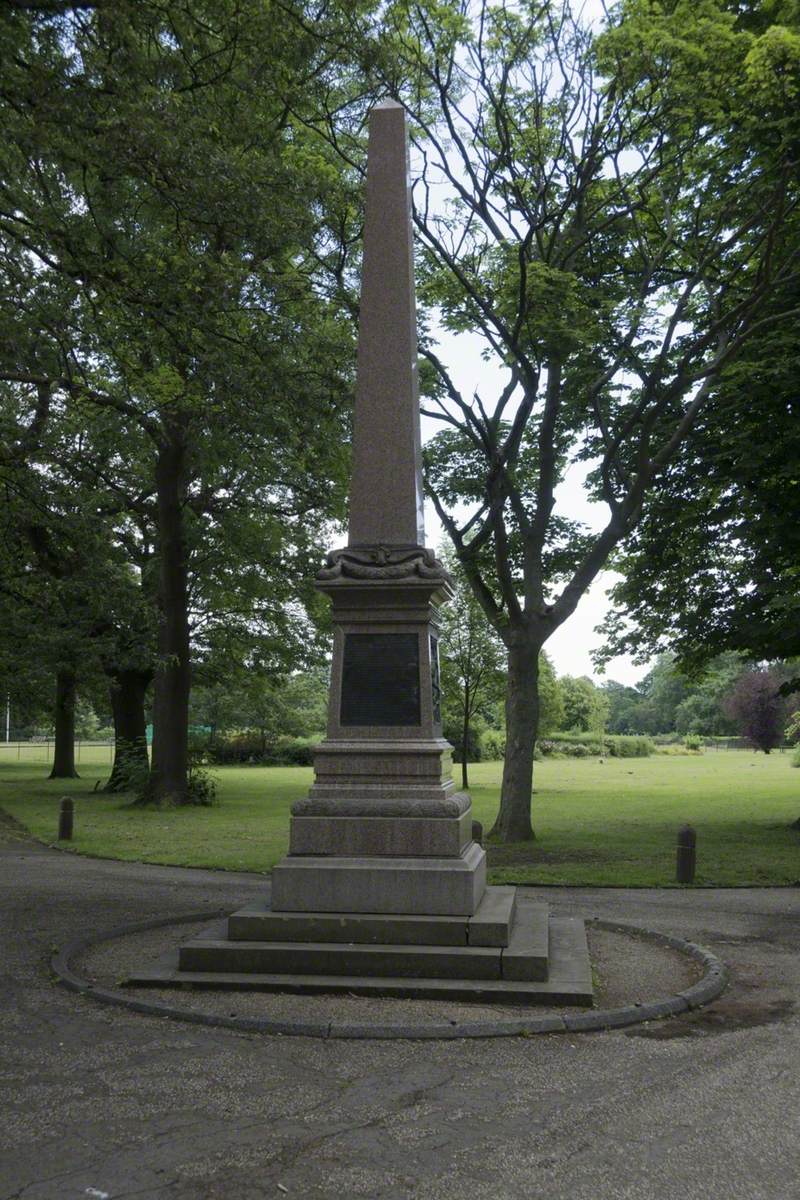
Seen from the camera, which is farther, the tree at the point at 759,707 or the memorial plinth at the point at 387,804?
the tree at the point at 759,707

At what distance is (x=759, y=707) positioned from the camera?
70.2 metres

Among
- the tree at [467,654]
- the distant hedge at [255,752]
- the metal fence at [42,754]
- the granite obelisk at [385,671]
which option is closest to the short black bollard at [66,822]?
the granite obelisk at [385,671]

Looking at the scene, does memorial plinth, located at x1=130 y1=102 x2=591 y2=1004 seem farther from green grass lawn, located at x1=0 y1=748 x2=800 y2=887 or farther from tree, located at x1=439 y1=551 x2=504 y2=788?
tree, located at x1=439 y1=551 x2=504 y2=788

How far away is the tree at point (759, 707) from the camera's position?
6884 centimetres

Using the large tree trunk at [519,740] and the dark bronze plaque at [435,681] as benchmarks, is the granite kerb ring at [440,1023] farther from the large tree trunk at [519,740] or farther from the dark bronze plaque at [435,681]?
the large tree trunk at [519,740]

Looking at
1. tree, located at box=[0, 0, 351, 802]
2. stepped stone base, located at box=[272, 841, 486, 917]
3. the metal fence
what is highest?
tree, located at box=[0, 0, 351, 802]

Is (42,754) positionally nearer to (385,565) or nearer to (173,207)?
(173,207)

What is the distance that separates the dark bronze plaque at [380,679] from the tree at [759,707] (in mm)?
62075

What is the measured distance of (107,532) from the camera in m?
19.8

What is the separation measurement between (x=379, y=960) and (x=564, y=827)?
48.2 ft

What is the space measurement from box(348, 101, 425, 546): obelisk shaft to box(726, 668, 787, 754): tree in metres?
61.8

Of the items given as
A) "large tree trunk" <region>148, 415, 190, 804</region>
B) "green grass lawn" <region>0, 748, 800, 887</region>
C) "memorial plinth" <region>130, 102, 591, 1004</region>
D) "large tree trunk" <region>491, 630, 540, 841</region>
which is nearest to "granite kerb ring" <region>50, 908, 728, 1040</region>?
"memorial plinth" <region>130, 102, 591, 1004</region>

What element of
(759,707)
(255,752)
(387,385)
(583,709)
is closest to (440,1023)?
(387,385)

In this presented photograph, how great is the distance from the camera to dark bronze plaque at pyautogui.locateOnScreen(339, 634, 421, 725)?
8789 millimetres
